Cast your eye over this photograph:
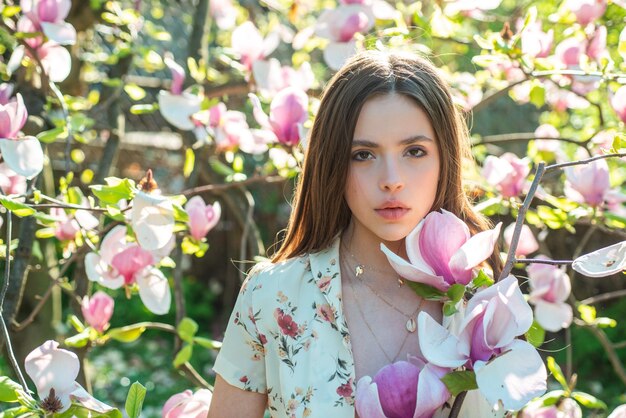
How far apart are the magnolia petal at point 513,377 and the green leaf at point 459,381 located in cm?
2

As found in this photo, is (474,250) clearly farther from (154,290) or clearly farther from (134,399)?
(154,290)

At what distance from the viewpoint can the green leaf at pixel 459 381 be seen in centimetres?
97

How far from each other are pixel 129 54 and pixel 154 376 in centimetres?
312

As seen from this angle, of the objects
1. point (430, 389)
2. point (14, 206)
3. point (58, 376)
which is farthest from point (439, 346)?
point (14, 206)

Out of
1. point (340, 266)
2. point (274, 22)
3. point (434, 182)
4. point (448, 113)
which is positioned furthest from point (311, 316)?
point (274, 22)

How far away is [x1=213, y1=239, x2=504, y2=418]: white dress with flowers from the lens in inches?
51.7

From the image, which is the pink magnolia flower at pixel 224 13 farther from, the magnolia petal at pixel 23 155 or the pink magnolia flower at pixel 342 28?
the magnolia petal at pixel 23 155

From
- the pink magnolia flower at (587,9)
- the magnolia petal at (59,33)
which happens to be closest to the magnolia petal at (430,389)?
the magnolia petal at (59,33)

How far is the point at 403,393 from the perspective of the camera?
3.43ft

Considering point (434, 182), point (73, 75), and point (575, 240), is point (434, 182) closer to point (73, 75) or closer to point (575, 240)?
point (73, 75)

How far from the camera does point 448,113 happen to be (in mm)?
1408

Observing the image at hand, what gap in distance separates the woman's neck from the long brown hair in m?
0.04

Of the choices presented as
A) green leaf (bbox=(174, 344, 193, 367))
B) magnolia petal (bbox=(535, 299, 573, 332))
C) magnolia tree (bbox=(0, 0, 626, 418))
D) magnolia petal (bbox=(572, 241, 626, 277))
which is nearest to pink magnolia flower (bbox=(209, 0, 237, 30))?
magnolia tree (bbox=(0, 0, 626, 418))

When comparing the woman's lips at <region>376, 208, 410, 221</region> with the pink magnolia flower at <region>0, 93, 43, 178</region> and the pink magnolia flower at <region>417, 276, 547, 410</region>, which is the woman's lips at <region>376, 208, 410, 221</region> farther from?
the pink magnolia flower at <region>0, 93, 43, 178</region>
